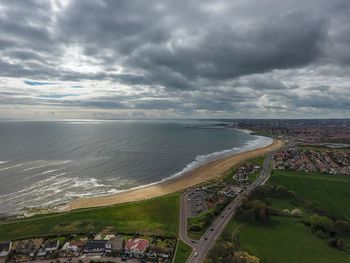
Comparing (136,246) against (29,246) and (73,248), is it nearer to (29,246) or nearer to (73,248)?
(73,248)

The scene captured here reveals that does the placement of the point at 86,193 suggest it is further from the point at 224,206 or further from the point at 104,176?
the point at 224,206

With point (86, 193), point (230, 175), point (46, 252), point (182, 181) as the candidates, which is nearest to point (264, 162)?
point (230, 175)

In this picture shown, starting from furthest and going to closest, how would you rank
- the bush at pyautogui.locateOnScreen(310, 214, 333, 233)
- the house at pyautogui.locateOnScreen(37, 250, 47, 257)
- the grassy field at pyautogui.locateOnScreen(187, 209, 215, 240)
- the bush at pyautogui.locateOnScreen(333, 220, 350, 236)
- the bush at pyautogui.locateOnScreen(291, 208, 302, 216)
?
the bush at pyautogui.locateOnScreen(291, 208, 302, 216) < the bush at pyautogui.locateOnScreen(333, 220, 350, 236) < the bush at pyautogui.locateOnScreen(310, 214, 333, 233) < the grassy field at pyautogui.locateOnScreen(187, 209, 215, 240) < the house at pyautogui.locateOnScreen(37, 250, 47, 257)

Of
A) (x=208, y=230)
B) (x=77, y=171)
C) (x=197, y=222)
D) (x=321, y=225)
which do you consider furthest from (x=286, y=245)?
(x=77, y=171)

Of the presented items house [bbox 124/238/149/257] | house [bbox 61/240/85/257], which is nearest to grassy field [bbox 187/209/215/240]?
house [bbox 124/238/149/257]

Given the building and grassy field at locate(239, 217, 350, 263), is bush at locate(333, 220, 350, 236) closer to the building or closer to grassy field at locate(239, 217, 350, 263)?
grassy field at locate(239, 217, 350, 263)

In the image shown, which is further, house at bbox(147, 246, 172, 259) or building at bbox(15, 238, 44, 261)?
building at bbox(15, 238, 44, 261)
